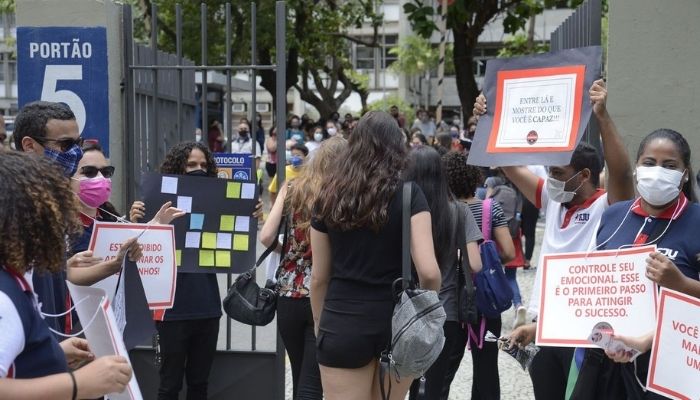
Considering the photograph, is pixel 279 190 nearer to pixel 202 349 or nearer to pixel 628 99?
pixel 202 349

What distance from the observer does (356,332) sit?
157 inches

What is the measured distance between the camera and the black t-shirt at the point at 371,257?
13.1 feet

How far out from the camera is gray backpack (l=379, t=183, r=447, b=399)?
388 cm

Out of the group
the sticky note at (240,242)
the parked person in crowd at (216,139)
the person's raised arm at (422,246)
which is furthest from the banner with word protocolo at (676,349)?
the parked person in crowd at (216,139)

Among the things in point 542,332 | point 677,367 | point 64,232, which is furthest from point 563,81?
point 64,232

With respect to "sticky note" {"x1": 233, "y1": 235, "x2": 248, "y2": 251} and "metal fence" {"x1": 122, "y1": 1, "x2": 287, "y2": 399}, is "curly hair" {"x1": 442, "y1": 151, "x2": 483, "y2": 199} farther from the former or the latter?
"sticky note" {"x1": 233, "y1": 235, "x2": 248, "y2": 251}

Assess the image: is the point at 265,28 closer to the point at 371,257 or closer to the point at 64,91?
the point at 64,91

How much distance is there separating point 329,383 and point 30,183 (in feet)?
6.54

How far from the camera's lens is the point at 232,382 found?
5699 mm

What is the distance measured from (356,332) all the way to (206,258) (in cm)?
157

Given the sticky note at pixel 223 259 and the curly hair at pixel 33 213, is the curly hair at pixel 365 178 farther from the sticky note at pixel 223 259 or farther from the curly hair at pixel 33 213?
the curly hair at pixel 33 213

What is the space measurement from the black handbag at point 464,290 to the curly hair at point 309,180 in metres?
0.93

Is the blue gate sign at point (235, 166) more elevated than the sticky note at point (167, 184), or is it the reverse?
the blue gate sign at point (235, 166)

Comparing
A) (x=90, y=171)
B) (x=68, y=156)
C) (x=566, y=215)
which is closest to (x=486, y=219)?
(x=566, y=215)
